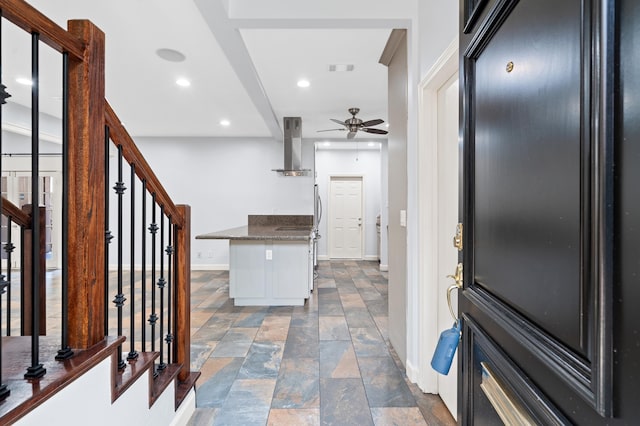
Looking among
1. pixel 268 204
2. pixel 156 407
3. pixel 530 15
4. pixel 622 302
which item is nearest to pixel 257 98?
pixel 268 204

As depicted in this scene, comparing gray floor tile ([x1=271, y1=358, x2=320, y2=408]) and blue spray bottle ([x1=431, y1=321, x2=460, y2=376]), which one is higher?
blue spray bottle ([x1=431, y1=321, x2=460, y2=376])

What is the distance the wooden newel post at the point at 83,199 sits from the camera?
103 centimetres

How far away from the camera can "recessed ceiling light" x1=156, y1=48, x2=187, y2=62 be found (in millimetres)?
2895

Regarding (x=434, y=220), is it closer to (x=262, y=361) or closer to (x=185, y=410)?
(x=262, y=361)

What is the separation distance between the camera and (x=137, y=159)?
1.43 metres

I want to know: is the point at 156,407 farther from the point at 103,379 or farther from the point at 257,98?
the point at 257,98

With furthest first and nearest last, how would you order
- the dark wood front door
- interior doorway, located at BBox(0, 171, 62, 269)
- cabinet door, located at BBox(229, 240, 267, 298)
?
interior doorway, located at BBox(0, 171, 62, 269), cabinet door, located at BBox(229, 240, 267, 298), the dark wood front door

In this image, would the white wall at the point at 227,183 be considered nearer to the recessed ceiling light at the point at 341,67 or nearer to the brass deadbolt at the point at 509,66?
the recessed ceiling light at the point at 341,67

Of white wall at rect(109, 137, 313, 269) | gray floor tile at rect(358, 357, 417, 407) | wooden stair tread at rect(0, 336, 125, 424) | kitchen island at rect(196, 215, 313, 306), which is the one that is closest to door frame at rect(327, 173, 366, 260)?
white wall at rect(109, 137, 313, 269)

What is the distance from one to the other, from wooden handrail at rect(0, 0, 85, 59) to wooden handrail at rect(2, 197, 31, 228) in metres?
0.90

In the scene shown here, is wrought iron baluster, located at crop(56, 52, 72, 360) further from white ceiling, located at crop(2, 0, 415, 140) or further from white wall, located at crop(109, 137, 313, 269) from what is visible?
white wall, located at crop(109, 137, 313, 269)

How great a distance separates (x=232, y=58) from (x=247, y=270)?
92.2 inches

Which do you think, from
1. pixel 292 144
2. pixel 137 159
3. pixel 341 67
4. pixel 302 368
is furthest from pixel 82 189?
pixel 292 144

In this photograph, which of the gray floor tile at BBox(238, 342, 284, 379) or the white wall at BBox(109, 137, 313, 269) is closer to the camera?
the gray floor tile at BBox(238, 342, 284, 379)
